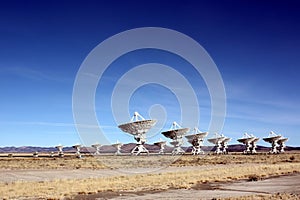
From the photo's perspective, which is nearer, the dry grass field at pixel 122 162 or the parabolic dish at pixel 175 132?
the dry grass field at pixel 122 162

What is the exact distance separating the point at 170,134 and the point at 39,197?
83577mm

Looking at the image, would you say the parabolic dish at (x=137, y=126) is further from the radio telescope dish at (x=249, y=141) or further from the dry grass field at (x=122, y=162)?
the radio telescope dish at (x=249, y=141)

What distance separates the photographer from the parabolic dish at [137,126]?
8650 centimetres

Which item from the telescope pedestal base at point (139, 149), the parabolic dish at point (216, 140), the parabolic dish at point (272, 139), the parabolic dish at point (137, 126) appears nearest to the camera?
the parabolic dish at point (137, 126)

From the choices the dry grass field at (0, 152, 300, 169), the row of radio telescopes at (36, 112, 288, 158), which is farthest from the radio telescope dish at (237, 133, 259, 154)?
the dry grass field at (0, 152, 300, 169)

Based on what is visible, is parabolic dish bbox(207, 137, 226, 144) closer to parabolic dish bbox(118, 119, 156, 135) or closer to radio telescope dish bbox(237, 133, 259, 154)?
radio telescope dish bbox(237, 133, 259, 154)

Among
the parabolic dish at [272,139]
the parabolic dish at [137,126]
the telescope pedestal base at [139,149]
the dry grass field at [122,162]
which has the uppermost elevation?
the parabolic dish at [272,139]

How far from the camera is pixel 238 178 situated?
3781 cm

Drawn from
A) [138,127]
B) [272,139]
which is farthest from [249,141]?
[138,127]

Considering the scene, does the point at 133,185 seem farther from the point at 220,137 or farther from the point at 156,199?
the point at 220,137

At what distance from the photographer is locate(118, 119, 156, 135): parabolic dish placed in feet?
284

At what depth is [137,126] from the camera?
87.6 meters

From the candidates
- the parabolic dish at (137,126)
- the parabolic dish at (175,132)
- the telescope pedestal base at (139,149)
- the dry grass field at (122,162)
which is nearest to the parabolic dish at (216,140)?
the telescope pedestal base at (139,149)

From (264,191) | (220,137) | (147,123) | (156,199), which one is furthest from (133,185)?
(220,137)
